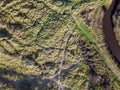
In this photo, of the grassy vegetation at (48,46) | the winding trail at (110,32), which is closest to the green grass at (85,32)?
the grassy vegetation at (48,46)

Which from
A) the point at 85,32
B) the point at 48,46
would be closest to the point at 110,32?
the point at 85,32

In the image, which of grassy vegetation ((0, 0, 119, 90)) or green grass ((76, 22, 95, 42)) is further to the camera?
green grass ((76, 22, 95, 42))

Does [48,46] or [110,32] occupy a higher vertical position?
[110,32]

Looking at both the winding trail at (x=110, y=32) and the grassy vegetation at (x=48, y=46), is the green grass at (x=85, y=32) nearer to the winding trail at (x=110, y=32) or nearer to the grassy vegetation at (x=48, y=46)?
the grassy vegetation at (x=48, y=46)

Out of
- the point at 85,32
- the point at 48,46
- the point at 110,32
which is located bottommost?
the point at 48,46

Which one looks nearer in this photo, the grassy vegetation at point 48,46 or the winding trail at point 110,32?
the grassy vegetation at point 48,46

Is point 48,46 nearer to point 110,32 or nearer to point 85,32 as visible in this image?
point 85,32

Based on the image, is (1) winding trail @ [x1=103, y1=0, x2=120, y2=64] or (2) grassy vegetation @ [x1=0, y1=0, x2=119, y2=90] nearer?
(2) grassy vegetation @ [x1=0, y1=0, x2=119, y2=90]

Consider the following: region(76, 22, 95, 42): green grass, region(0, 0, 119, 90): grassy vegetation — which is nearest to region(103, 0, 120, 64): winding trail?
region(0, 0, 119, 90): grassy vegetation

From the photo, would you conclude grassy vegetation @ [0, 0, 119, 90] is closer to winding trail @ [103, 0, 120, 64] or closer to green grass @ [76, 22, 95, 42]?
green grass @ [76, 22, 95, 42]
